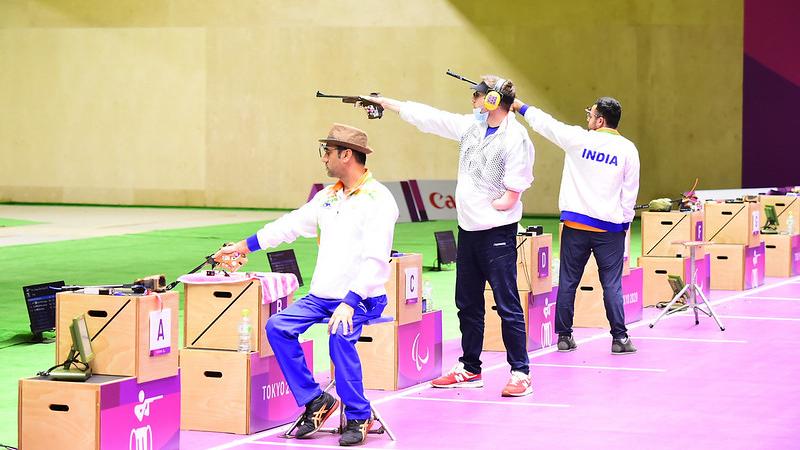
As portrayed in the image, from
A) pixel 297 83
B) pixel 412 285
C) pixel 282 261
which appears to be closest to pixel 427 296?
pixel 412 285

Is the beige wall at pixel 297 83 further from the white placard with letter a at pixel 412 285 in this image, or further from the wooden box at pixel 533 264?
the white placard with letter a at pixel 412 285

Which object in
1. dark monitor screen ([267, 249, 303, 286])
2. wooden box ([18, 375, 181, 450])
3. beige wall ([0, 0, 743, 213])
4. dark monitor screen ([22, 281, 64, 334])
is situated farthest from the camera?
beige wall ([0, 0, 743, 213])

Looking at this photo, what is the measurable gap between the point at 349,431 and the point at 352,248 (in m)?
0.89

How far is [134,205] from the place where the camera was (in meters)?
25.9

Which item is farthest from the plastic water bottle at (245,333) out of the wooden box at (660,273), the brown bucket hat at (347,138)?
the wooden box at (660,273)

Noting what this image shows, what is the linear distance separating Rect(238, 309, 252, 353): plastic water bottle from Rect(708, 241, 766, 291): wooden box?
25.0 feet

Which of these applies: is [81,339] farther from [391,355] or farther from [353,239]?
[391,355]

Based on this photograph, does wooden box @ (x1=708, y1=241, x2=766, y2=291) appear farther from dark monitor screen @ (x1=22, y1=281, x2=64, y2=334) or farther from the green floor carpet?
dark monitor screen @ (x1=22, y1=281, x2=64, y2=334)

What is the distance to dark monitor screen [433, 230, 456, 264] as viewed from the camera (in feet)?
48.8

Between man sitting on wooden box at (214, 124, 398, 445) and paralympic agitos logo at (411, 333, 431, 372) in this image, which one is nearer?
man sitting on wooden box at (214, 124, 398, 445)

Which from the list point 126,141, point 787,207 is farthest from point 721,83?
point 126,141

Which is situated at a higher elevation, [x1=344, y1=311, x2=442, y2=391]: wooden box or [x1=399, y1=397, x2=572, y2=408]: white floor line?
[x1=344, y1=311, x2=442, y2=391]: wooden box

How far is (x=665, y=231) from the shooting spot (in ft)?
40.3

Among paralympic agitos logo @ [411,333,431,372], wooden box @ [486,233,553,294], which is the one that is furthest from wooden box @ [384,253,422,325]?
wooden box @ [486,233,553,294]
